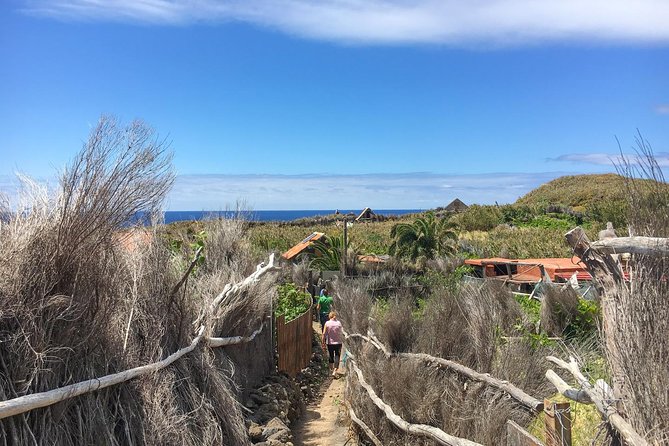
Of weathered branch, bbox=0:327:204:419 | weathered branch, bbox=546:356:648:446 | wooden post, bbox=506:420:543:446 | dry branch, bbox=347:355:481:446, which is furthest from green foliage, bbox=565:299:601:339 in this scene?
weathered branch, bbox=0:327:204:419

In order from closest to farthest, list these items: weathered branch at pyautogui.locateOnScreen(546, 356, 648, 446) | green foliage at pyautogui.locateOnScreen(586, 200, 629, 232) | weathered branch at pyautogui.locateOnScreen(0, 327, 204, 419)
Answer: weathered branch at pyautogui.locateOnScreen(546, 356, 648, 446)
weathered branch at pyautogui.locateOnScreen(0, 327, 204, 419)
green foliage at pyautogui.locateOnScreen(586, 200, 629, 232)

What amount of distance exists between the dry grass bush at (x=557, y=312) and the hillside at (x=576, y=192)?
38899 millimetres

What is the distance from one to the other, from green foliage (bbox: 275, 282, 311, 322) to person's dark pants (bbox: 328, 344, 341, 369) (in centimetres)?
168

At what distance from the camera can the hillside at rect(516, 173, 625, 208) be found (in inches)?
2054

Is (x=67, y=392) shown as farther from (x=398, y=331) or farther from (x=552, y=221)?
(x=552, y=221)

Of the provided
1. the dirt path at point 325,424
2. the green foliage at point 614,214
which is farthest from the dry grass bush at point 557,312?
the dirt path at point 325,424

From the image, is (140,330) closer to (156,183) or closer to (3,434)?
(156,183)

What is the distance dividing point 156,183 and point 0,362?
1.92 meters

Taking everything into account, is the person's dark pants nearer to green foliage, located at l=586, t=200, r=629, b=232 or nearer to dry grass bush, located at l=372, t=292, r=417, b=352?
dry grass bush, located at l=372, t=292, r=417, b=352

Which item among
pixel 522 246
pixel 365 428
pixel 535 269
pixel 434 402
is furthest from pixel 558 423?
pixel 522 246

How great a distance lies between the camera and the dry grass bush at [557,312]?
8.91 m

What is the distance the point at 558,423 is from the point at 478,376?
2.44 m

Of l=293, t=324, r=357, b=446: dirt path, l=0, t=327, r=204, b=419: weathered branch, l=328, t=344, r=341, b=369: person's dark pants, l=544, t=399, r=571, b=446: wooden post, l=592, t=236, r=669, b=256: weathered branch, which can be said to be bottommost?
l=293, t=324, r=357, b=446: dirt path

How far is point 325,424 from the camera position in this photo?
9953mm
